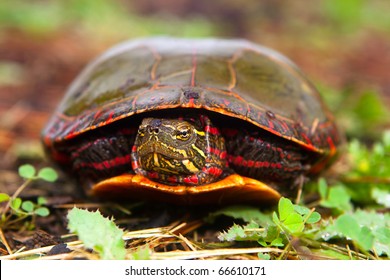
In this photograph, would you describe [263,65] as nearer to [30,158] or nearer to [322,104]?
[322,104]

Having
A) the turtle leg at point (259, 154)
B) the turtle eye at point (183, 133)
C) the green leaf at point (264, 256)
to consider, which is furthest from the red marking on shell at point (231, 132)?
the green leaf at point (264, 256)

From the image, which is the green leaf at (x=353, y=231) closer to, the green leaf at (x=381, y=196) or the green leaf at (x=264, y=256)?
the green leaf at (x=264, y=256)

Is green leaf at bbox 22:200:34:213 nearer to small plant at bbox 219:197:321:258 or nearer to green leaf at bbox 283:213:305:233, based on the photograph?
small plant at bbox 219:197:321:258

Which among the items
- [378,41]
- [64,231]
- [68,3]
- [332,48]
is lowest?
[64,231]

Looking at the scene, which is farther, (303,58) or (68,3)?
(68,3)

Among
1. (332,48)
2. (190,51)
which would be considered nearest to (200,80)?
(190,51)
